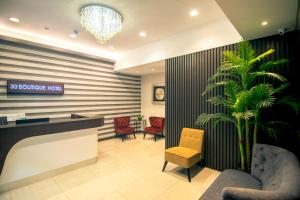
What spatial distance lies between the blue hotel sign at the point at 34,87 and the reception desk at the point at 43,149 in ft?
5.57

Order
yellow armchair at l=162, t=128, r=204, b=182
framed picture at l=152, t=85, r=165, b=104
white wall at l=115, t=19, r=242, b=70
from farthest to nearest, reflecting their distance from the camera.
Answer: framed picture at l=152, t=85, r=165, b=104, white wall at l=115, t=19, r=242, b=70, yellow armchair at l=162, t=128, r=204, b=182

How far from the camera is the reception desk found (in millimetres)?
2580

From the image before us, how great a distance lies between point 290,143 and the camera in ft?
8.71

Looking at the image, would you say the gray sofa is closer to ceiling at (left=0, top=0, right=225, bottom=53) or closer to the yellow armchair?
the yellow armchair

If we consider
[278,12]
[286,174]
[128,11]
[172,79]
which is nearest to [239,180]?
[286,174]

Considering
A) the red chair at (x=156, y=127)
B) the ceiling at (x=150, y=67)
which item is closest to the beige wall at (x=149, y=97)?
the red chair at (x=156, y=127)

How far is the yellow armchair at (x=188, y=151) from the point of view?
9.80ft

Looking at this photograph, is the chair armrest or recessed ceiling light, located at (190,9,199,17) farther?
recessed ceiling light, located at (190,9,199,17)

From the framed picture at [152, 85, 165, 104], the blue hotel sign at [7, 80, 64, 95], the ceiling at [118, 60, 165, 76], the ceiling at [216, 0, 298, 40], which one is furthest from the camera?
the framed picture at [152, 85, 165, 104]

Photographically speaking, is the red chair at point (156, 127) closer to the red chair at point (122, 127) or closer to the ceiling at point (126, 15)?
the red chair at point (122, 127)

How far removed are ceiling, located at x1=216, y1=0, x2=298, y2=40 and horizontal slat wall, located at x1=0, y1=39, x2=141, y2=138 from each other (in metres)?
4.66

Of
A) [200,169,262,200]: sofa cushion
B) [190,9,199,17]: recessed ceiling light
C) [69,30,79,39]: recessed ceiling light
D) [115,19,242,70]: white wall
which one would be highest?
[69,30,79,39]: recessed ceiling light

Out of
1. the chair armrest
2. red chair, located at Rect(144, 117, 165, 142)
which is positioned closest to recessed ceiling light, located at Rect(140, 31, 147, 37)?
red chair, located at Rect(144, 117, 165, 142)

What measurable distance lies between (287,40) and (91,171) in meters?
4.63
